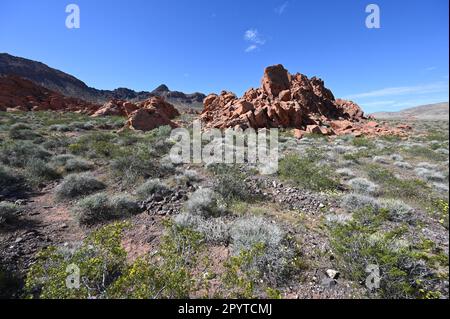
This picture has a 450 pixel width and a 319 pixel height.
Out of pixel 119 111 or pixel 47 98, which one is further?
pixel 47 98

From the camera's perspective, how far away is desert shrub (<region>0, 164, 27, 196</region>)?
630 centimetres

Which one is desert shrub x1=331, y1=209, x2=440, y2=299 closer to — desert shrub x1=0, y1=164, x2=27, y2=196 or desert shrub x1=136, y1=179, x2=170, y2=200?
desert shrub x1=136, y1=179, x2=170, y2=200

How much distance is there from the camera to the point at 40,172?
23.9ft

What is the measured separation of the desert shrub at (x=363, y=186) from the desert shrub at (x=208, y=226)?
13.6ft

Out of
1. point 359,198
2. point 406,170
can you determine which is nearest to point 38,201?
point 359,198

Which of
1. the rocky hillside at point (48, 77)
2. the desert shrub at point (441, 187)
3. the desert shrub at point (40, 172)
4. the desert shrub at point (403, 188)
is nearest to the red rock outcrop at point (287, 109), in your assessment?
the desert shrub at point (403, 188)

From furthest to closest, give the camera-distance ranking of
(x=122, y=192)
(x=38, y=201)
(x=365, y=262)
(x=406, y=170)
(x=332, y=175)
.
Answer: (x=406, y=170)
(x=332, y=175)
(x=122, y=192)
(x=38, y=201)
(x=365, y=262)

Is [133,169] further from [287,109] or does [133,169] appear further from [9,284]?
[287,109]

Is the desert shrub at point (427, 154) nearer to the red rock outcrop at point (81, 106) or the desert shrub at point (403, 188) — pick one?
the desert shrub at point (403, 188)

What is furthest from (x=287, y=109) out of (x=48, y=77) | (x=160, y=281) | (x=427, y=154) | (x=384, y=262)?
(x=48, y=77)

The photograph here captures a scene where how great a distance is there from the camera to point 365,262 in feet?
10.00

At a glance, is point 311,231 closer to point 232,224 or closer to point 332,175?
point 232,224

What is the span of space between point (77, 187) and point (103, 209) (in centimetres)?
170
